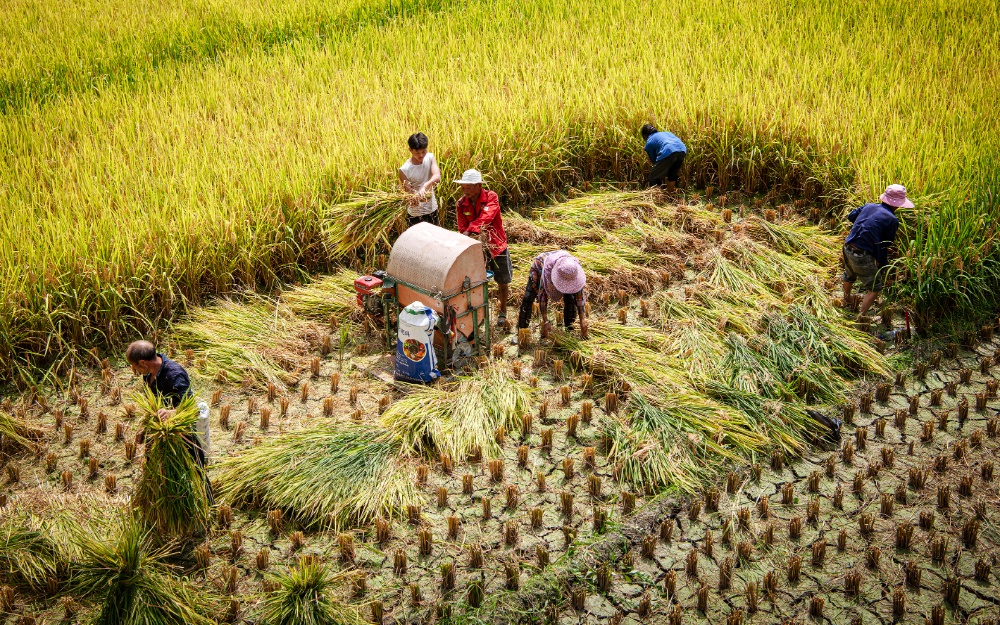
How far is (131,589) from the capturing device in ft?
11.6

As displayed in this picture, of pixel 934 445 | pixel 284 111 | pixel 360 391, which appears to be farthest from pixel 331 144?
pixel 934 445

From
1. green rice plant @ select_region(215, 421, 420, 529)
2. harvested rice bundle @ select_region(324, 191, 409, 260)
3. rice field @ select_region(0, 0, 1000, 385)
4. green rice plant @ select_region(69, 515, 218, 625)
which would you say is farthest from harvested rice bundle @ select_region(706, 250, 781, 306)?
green rice plant @ select_region(69, 515, 218, 625)

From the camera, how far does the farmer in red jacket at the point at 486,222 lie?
5.54m

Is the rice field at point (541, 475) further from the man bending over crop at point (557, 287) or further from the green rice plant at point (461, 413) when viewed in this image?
the man bending over crop at point (557, 287)

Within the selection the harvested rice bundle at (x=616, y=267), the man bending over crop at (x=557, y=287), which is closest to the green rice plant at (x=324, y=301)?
the man bending over crop at (x=557, y=287)

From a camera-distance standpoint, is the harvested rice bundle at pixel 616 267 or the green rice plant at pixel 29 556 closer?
the green rice plant at pixel 29 556

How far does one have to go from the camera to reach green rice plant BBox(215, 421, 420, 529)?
13.7 ft

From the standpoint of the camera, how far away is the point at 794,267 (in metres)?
6.20

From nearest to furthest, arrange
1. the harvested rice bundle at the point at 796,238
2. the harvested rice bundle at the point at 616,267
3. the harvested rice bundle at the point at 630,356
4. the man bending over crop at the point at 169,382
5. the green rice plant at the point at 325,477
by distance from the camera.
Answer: the man bending over crop at the point at 169,382 → the green rice plant at the point at 325,477 → the harvested rice bundle at the point at 630,356 → the harvested rice bundle at the point at 616,267 → the harvested rice bundle at the point at 796,238

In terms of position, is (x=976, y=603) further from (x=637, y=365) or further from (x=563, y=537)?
(x=637, y=365)

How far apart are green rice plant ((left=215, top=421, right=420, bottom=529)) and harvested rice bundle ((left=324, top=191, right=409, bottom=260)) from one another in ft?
6.65

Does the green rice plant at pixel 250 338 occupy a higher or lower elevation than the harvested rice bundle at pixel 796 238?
higher

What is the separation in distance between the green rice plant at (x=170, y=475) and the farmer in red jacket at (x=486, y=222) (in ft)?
7.64

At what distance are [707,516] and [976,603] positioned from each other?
118 cm
